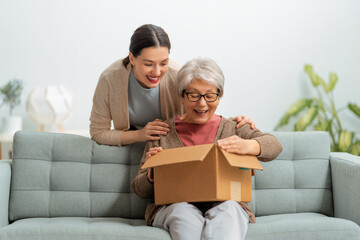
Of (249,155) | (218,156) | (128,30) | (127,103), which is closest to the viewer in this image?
(218,156)

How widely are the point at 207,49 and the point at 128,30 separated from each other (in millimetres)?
699

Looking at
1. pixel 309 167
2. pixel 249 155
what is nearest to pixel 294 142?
pixel 309 167

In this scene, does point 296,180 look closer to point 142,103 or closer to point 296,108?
point 142,103

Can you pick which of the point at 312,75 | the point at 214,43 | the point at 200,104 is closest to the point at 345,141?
the point at 312,75

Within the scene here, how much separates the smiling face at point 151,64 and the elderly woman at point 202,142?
0.11 m

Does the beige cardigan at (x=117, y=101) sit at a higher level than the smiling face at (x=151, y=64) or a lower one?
lower

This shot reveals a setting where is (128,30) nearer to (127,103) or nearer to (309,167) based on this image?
(127,103)

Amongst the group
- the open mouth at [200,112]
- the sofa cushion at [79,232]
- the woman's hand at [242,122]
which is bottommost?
the sofa cushion at [79,232]

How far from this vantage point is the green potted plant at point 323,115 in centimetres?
381

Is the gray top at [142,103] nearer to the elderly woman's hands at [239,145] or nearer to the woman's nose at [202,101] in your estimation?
the woman's nose at [202,101]

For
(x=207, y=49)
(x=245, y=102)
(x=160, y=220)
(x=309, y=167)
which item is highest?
(x=207, y=49)

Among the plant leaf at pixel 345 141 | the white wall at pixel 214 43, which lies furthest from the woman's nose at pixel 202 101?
the plant leaf at pixel 345 141

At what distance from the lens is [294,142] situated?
230 centimetres

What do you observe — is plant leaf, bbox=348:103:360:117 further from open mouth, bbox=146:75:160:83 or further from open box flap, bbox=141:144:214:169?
open box flap, bbox=141:144:214:169
